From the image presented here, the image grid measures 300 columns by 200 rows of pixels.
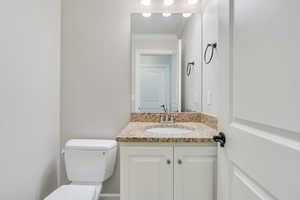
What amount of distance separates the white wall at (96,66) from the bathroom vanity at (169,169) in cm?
71

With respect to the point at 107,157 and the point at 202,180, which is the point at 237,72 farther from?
the point at 107,157

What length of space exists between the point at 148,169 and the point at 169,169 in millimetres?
144

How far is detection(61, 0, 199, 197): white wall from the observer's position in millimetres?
2002

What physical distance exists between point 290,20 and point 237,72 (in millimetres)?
358

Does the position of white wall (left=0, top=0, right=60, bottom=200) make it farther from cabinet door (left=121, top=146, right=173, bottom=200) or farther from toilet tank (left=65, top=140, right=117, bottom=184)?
cabinet door (left=121, top=146, right=173, bottom=200)

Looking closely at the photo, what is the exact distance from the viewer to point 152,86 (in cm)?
207

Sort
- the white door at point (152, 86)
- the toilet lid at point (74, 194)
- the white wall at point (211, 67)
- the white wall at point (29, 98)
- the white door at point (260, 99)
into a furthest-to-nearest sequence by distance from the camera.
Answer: the white door at point (152, 86) → the white wall at point (211, 67) → the toilet lid at point (74, 194) → the white wall at point (29, 98) → the white door at point (260, 99)

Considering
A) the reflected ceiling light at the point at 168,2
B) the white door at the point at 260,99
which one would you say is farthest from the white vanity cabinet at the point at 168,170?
the reflected ceiling light at the point at 168,2

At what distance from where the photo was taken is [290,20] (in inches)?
22.6

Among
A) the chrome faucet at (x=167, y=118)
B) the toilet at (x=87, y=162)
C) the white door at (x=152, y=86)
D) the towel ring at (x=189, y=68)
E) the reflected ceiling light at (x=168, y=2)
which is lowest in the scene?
the toilet at (x=87, y=162)

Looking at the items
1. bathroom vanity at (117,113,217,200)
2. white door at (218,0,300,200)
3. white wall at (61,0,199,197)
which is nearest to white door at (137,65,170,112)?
white wall at (61,0,199,197)

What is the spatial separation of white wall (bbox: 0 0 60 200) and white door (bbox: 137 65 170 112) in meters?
0.84

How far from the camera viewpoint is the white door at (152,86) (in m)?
2.05

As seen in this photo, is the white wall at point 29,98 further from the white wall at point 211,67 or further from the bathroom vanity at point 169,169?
the white wall at point 211,67
